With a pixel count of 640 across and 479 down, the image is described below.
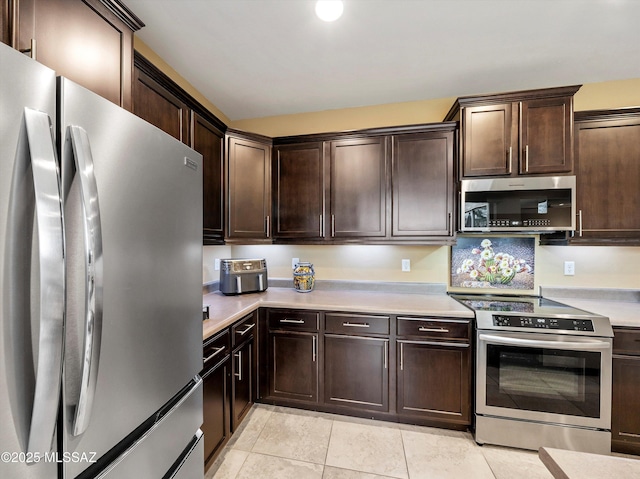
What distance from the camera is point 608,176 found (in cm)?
209

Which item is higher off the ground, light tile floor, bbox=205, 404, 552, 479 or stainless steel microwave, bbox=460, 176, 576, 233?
stainless steel microwave, bbox=460, 176, 576, 233

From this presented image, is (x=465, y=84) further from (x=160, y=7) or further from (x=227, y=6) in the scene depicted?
(x=160, y=7)

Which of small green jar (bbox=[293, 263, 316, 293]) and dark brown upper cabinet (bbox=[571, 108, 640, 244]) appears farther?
small green jar (bbox=[293, 263, 316, 293])

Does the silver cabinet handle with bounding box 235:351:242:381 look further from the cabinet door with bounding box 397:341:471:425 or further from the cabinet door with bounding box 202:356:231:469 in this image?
the cabinet door with bounding box 397:341:471:425

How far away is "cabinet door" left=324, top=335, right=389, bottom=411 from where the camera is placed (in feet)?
6.96

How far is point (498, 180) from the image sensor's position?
6.98 ft

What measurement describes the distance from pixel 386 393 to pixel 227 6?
277 cm

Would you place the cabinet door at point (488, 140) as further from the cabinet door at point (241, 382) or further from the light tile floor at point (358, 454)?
the cabinet door at point (241, 382)

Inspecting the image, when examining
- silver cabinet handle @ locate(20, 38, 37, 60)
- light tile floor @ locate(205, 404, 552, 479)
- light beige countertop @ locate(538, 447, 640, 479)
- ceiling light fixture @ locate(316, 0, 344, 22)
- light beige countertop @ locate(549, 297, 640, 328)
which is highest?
ceiling light fixture @ locate(316, 0, 344, 22)

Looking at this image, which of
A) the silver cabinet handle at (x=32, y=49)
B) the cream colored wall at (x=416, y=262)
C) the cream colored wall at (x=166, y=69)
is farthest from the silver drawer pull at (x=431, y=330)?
Answer: the cream colored wall at (x=166, y=69)

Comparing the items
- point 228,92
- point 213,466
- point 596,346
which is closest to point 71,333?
point 213,466

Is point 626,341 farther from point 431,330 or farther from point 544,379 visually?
point 431,330

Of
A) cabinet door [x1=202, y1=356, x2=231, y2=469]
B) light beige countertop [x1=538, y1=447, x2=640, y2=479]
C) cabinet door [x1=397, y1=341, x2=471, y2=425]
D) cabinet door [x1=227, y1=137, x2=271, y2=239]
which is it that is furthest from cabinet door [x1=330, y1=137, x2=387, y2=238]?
light beige countertop [x1=538, y1=447, x2=640, y2=479]

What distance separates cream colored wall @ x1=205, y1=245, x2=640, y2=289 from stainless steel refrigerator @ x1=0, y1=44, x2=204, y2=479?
1.85 metres
